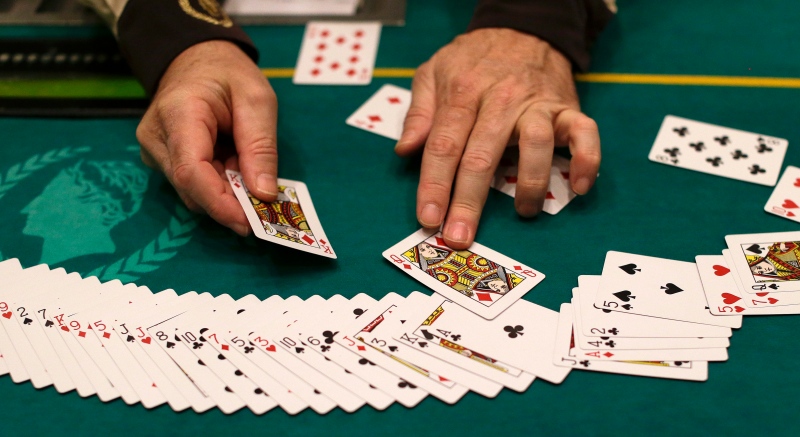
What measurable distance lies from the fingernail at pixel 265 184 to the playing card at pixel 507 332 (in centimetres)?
49

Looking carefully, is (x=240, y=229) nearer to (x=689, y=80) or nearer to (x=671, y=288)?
(x=671, y=288)

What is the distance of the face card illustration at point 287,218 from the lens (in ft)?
5.41

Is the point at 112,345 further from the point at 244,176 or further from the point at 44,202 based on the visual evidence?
the point at 44,202

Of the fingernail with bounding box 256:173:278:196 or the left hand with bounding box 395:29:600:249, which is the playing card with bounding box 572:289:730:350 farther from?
the fingernail with bounding box 256:173:278:196

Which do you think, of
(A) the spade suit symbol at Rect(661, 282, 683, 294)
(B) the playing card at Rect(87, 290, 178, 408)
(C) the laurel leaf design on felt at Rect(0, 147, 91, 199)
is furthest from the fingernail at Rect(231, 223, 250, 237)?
(A) the spade suit symbol at Rect(661, 282, 683, 294)

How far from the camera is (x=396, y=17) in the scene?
2602 millimetres

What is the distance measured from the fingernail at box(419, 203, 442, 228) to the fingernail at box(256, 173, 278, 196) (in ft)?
1.24

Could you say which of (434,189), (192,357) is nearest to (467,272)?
(434,189)

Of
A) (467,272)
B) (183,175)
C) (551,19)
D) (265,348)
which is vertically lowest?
Answer: (265,348)

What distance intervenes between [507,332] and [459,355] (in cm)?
13

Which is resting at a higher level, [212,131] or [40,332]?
[212,131]

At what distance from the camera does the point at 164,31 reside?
2.05 m

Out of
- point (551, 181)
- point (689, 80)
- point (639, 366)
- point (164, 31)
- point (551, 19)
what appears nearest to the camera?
point (639, 366)

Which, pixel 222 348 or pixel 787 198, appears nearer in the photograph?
pixel 222 348
